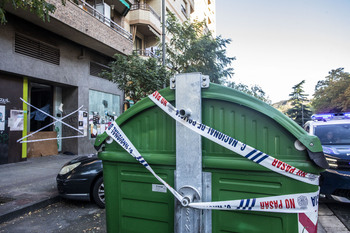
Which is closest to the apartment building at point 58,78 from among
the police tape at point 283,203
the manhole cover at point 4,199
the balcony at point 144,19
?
the balcony at point 144,19

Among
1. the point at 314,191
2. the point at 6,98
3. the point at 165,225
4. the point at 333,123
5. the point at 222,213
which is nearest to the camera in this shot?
the point at 314,191

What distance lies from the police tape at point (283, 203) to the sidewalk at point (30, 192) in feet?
9.04

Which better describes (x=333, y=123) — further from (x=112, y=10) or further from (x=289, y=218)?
(x=112, y=10)

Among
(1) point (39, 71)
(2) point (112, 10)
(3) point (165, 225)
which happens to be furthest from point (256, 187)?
(2) point (112, 10)

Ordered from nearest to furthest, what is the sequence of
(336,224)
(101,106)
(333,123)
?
(336,224) → (333,123) → (101,106)

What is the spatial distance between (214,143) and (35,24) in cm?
1105

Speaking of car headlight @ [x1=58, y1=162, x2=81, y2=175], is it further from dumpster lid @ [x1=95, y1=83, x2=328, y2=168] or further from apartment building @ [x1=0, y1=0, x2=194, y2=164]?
apartment building @ [x1=0, y1=0, x2=194, y2=164]

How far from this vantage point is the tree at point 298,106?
46.5 metres

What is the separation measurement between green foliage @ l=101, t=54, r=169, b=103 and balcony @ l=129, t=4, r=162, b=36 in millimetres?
7940

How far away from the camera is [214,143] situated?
1.71m

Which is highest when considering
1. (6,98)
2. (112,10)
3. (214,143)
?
(112,10)

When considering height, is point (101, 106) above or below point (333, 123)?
above

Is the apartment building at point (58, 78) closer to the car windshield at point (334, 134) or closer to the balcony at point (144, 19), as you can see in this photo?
the balcony at point (144, 19)

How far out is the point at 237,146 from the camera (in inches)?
63.7
